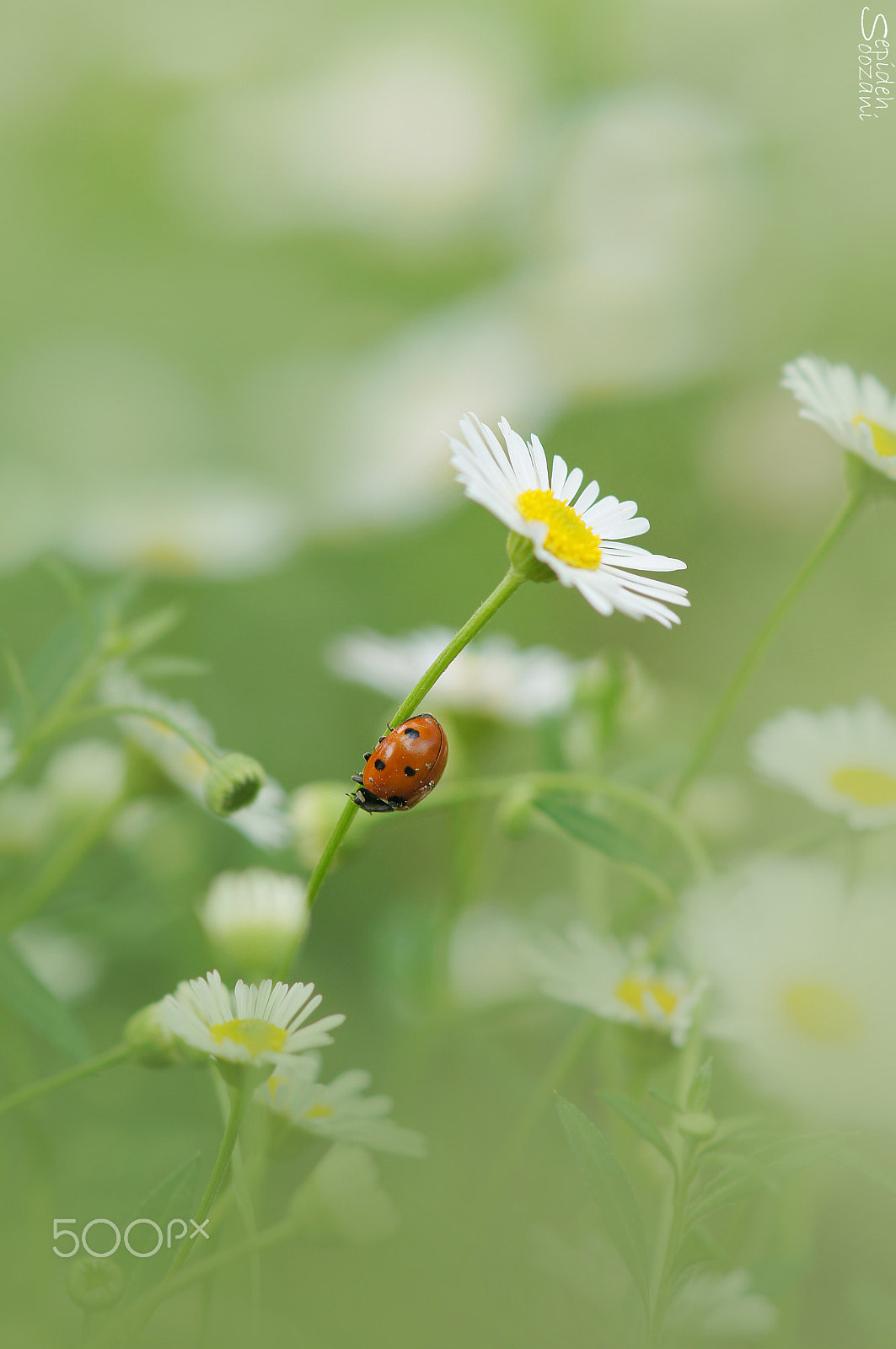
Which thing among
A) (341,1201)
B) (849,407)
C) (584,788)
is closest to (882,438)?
(849,407)

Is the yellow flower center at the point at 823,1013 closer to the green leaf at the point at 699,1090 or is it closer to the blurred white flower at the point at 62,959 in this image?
the green leaf at the point at 699,1090

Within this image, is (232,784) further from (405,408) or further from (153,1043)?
(405,408)

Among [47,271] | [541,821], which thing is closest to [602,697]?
[541,821]

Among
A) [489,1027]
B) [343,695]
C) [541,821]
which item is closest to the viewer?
[541,821]

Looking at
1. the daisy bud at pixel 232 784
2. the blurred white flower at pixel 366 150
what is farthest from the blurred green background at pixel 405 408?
the daisy bud at pixel 232 784

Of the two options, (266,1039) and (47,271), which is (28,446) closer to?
(47,271)

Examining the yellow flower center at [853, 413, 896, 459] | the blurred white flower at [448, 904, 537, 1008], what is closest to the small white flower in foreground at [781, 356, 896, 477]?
the yellow flower center at [853, 413, 896, 459]

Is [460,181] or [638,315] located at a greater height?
[460,181]
